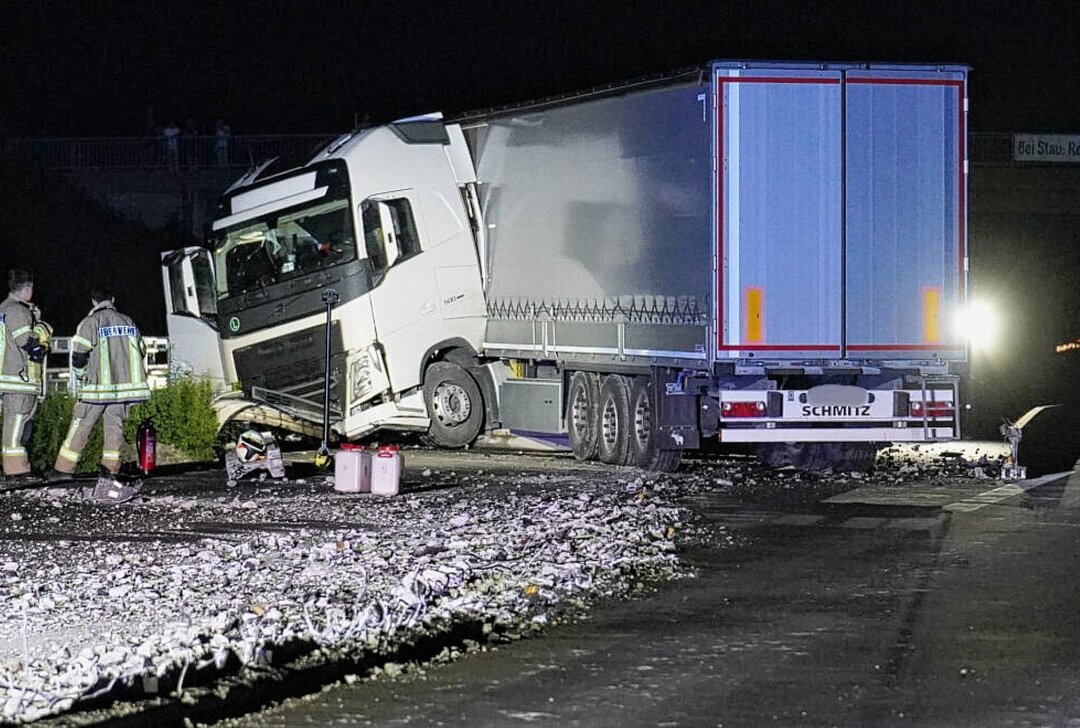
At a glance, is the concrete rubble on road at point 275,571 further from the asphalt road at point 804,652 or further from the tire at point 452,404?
the tire at point 452,404

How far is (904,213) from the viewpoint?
1600 centimetres

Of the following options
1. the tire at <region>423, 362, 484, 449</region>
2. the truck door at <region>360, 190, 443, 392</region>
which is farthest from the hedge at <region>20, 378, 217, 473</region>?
the tire at <region>423, 362, 484, 449</region>

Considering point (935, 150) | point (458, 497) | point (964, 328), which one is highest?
point (935, 150)

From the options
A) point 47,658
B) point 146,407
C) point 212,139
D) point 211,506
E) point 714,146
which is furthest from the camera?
point 212,139

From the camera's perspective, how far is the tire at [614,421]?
17844mm

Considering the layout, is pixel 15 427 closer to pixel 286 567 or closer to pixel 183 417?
pixel 183 417

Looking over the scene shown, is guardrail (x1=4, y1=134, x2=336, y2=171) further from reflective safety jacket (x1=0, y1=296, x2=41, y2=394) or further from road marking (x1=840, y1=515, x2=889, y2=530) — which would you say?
road marking (x1=840, y1=515, x2=889, y2=530)

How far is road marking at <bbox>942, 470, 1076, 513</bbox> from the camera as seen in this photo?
46.8 feet

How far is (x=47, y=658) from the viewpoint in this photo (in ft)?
25.7

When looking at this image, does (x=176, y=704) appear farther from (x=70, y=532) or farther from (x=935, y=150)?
(x=935, y=150)

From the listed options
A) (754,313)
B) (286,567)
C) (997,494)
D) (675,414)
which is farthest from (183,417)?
(286,567)

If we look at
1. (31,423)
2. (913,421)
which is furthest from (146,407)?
(913,421)

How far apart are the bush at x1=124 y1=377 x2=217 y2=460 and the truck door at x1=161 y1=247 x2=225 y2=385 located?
1.89 metres

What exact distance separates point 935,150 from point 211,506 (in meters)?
6.96
